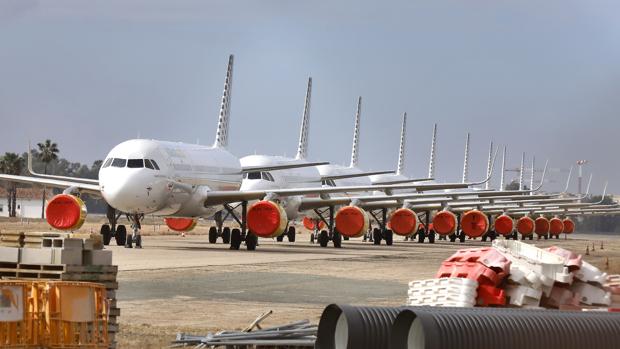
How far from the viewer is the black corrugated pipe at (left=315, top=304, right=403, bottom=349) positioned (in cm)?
1245

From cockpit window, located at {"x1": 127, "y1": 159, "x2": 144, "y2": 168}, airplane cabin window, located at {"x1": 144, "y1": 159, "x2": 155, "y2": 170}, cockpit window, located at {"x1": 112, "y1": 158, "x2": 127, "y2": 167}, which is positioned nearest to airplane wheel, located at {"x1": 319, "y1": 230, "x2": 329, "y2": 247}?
airplane cabin window, located at {"x1": 144, "y1": 159, "x2": 155, "y2": 170}

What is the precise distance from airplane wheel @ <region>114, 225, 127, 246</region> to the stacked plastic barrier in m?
27.9

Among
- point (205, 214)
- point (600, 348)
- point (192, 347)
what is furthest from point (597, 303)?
point (205, 214)

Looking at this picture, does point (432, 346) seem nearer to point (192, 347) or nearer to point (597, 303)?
point (192, 347)

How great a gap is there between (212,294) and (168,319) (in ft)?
16.6

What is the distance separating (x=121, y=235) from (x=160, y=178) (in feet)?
10.7

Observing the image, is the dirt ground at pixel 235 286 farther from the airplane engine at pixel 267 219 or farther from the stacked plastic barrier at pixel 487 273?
the stacked plastic barrier at pixel 487 273

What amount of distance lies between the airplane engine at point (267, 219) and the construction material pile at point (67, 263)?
26.4 meters

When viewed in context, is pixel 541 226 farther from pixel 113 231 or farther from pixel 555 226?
pixel 113 231

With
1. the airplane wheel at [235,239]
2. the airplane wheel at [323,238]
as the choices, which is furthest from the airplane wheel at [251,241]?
the airplane wheel at [323,238]

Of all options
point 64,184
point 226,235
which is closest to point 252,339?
point 64,184

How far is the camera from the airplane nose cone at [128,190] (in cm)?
4141

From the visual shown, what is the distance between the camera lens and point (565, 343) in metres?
12.6

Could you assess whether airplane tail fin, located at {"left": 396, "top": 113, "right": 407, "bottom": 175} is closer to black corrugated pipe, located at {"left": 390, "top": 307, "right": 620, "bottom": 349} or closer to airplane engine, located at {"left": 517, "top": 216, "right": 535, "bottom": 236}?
airplane engine, located at {"left": 517, "top": 216, "right": 535, "bottom": 236}
